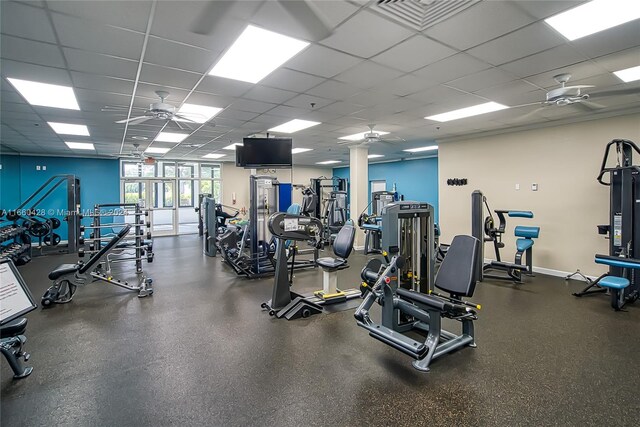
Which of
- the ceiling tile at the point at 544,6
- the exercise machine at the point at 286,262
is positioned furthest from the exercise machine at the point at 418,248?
the ceiling tile at the point at 544,6

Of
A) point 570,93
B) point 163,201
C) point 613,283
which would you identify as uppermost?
point 570,93

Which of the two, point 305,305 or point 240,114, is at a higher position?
point 240,114

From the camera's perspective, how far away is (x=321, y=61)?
10.3ft

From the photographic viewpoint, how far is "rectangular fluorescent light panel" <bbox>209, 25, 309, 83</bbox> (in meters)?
2.68

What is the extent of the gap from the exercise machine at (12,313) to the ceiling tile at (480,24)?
3.78 meters

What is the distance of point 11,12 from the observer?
2236mm

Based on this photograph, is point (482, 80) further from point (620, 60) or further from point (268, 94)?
point (268, 94)

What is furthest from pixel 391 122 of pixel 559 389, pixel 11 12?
pixel 11 12

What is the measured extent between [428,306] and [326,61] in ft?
8.05

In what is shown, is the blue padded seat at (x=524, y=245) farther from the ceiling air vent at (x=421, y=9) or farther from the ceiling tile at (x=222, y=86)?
the ceiling tile at (x=222, y=86)

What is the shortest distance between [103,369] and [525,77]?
5045mm

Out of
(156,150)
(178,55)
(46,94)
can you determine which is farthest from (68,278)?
(156,150)

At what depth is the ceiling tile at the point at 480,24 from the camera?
89.0 inches

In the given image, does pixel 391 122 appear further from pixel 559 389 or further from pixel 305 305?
pixel 559 389
